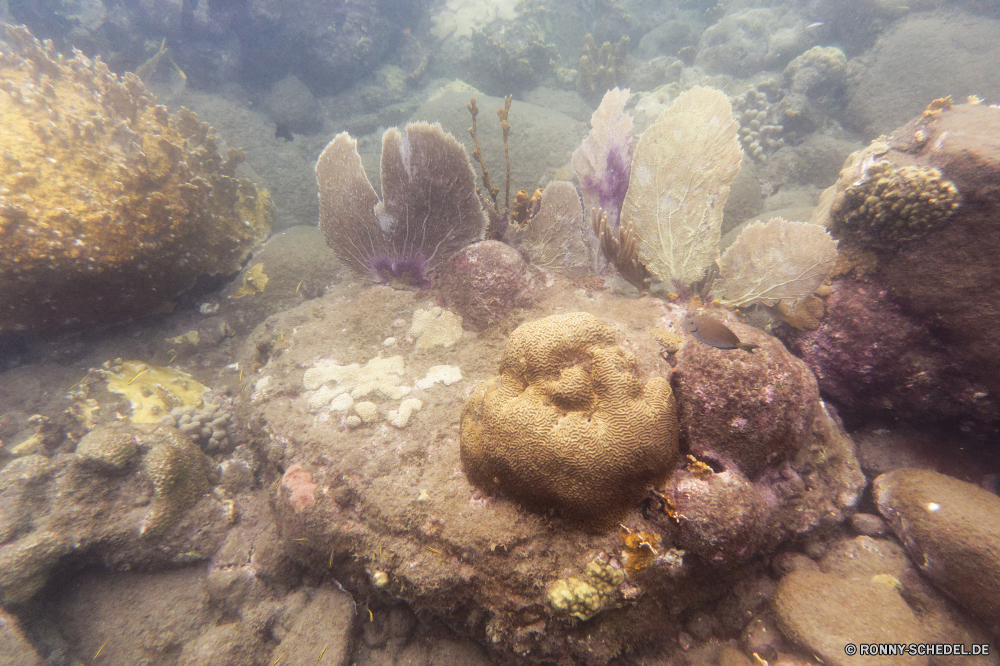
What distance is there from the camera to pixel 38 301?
4.22m

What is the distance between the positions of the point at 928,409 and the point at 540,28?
48.4 ft

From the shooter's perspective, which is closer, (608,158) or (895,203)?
(895,203)

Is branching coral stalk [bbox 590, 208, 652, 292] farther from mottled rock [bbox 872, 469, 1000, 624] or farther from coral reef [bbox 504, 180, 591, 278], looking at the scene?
mottled rock [bbox 872, 469, 1000, 624]

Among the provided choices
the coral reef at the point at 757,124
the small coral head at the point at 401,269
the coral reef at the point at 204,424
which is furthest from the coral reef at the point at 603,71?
the coral reef at the point at 204,424

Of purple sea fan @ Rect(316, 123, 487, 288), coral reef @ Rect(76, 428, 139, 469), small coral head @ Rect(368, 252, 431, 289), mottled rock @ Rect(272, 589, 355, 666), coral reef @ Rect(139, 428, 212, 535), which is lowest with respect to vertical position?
mottled rock @ Rect(272, 589, 355, 666)

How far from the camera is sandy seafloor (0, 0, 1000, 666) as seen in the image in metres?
2.56

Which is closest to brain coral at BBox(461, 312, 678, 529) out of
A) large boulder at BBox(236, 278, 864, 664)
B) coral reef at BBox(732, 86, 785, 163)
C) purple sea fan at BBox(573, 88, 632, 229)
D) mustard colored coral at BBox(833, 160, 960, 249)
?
large boulder at BBox(236, 278, 864, 664)

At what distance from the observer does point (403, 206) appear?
416 cm

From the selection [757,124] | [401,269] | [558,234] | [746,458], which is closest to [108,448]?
[401,269]

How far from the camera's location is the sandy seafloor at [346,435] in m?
2.56

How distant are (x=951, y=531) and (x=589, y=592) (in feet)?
7.40

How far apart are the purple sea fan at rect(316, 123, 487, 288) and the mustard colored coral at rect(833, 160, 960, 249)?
3.26 meters

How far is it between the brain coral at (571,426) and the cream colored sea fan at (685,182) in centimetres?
173

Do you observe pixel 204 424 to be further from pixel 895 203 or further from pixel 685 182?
pixel 895 203
